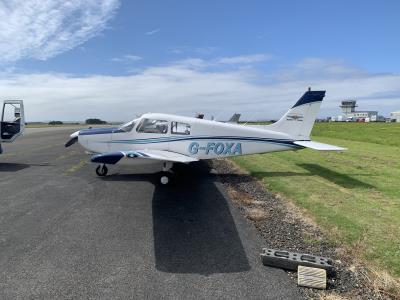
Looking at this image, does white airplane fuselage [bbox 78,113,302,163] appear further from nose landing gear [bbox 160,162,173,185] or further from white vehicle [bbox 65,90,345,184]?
nose landing gear [bbox 160,162,173,185]

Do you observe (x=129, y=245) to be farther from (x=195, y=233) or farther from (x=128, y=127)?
(x=128, y=127)

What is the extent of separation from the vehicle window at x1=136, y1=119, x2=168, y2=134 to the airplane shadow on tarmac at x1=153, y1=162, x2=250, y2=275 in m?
2.58

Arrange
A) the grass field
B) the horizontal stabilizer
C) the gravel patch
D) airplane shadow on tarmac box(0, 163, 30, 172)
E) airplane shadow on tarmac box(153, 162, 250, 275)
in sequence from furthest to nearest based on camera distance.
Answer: airplane shadow on tarmac box(0, 163, 30, 172)
the horizontal stabilizer
the grass field
airplane shadow on tarmac box(153, 162, 250, 275)
the gravel patch

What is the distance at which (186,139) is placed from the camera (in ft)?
42.9

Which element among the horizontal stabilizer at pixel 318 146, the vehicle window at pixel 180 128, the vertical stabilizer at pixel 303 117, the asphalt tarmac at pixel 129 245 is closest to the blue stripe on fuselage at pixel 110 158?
the asphalt tarmac at pixel 129 245

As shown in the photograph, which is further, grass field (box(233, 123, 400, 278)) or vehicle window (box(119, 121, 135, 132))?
vehicle window (box(119, 121, 135, 132))

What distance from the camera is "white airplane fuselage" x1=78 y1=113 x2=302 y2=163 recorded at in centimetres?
1302

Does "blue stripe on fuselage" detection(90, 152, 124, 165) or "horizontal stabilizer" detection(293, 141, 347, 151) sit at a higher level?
"horizontal stabilizer" detection(293, 141, 347, 151)

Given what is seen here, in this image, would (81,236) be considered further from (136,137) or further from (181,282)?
(136,137)

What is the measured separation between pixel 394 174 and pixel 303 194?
611 cm

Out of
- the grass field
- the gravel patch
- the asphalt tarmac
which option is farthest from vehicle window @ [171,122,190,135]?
the grass field

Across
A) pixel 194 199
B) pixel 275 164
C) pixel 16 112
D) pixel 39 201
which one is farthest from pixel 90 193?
pixel 16 112

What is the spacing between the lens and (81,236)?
6.72 meters

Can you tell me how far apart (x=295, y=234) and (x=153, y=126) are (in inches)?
300
